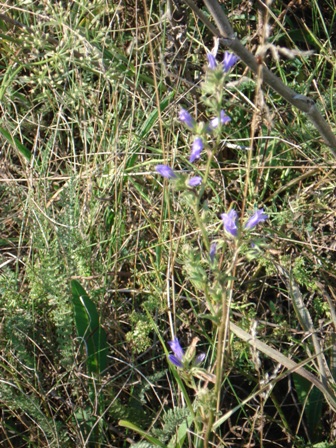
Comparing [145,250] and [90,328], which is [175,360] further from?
[145,250]

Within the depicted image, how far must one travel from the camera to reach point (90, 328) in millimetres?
1887

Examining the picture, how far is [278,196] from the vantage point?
222 cm

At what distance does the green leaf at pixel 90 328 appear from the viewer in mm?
1866

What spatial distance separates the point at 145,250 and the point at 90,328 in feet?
1.11

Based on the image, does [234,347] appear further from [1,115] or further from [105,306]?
[1,115]

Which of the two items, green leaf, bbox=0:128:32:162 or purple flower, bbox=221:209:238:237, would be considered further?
green leaf, bbox=0:128:32:162

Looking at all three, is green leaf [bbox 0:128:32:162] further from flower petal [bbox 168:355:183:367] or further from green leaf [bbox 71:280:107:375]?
flower petal [bbox 168:355:183:367]

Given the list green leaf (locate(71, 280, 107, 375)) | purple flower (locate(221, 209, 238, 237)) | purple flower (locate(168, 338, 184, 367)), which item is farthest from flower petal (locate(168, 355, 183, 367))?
green leaf (locate(71, 280, 107, 375))

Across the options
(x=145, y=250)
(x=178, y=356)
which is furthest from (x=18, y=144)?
(x=178, y=356)

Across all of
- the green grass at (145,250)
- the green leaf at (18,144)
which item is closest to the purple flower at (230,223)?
the green grass at (145,250)

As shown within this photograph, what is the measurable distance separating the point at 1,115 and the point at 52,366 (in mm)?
1096

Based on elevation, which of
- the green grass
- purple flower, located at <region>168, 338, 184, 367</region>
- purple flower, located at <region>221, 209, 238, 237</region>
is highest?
purple flower, located at <region>221, 209, 238, 237</region>

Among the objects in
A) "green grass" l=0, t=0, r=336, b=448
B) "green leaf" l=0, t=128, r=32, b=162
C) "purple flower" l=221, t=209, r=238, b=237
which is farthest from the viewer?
"green leaf" l=0, t=128, r=32, b=162

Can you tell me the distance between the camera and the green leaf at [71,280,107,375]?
6.12 ft
